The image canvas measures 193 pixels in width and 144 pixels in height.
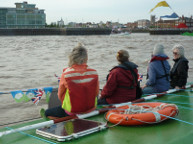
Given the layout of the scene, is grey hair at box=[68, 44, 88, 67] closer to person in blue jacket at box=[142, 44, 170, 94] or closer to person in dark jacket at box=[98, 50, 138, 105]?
person in dark jacket at box=[98, 50, 138, 105]

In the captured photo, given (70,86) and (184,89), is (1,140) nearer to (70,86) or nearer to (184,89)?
(70,86)

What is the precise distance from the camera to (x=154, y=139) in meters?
3.37

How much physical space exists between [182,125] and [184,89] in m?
2.72

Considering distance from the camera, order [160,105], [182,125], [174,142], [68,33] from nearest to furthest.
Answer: [174,142] < [182,125] < [160,105] < [68,33]

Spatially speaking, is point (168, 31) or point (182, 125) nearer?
point (182, 125)

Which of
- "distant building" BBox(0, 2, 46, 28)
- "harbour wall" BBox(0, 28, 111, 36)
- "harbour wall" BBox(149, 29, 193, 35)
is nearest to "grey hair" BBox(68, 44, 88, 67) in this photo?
"harbour wall" BBox(0, 28, 111, 36)

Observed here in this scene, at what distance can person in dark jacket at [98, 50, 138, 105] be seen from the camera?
448cm

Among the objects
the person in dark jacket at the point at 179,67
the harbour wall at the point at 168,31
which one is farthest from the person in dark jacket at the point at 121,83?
the harbour wall at the point at 168,31

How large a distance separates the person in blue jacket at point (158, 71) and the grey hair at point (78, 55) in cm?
206

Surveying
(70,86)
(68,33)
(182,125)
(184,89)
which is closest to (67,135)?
(70,86)

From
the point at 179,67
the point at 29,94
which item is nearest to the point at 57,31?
the point at 179,67

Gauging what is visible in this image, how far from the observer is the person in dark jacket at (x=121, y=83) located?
4.48 m

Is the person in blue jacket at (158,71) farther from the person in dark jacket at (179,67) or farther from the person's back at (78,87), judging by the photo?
the person's back at (78,87)

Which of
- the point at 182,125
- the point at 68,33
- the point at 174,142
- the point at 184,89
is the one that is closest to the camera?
the point at 174,142
